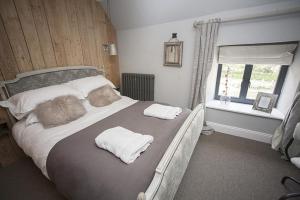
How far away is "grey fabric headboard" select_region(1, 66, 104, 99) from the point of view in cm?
177

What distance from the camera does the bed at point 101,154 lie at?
0.92 m

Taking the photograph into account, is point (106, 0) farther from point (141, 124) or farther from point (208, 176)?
point (208, 176)

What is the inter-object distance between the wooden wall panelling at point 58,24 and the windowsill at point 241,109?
2.62m

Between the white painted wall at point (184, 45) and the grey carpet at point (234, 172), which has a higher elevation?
the white painted wall at point (184, 45)

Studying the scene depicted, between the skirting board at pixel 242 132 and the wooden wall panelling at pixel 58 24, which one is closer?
the wooden wall panelling at pixel 58 24

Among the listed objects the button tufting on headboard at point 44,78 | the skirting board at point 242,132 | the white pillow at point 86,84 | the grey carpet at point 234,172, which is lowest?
the grey carpet at point 234,172

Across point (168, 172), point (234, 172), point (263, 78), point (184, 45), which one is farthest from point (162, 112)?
point (263, 78)

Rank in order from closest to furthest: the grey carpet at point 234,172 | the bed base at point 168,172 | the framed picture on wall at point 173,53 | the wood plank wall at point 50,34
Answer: the bed base at point 168,172 < the grey carpet at point 234,172 < the wood plank wall at point 50,34 < the framed picture on wall at point 173,53

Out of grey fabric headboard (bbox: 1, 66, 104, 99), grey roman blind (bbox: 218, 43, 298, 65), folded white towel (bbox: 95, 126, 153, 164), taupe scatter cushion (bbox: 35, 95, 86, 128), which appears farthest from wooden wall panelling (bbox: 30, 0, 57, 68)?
grey roman blind (bbox: 218, 43, 298, 65)

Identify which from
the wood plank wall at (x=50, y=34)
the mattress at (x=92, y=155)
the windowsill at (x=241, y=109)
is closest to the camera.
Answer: the mattress at (x=92, y=155)

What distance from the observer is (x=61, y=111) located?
1.70 meters

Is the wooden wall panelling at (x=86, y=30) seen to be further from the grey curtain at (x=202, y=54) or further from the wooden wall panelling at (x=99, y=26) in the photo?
the grey curtain at (x=202, y=54)

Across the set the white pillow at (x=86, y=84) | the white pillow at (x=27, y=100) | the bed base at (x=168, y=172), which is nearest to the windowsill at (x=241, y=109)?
the bed base at (x=168, y=172)

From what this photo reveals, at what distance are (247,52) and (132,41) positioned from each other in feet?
6.98
